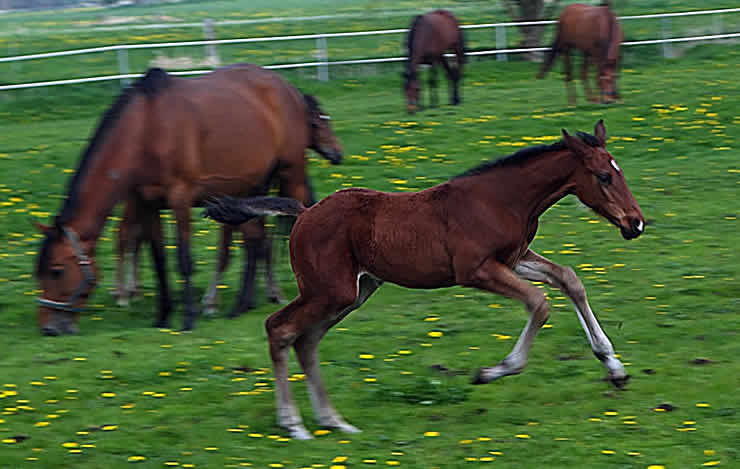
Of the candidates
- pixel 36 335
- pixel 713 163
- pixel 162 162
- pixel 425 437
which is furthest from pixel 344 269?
pixel 713 163

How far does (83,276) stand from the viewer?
8.45 m

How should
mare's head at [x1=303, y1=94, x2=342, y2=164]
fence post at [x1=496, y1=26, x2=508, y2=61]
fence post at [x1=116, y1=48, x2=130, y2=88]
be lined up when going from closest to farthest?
mare's head at [x1=303, y1=94, x2=342, y2=164] < fence post at [x1=116, y1=48, x2=130, y2=88] < fence post at [x1=496, y1=26, x2=508, y2=61]

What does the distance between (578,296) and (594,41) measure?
13.2 meters

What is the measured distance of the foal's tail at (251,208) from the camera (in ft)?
21.3

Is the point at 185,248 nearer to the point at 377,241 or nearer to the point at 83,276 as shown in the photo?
the point at 83,276

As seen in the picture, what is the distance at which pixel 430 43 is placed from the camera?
19.2 m

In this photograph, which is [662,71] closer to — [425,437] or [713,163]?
[713,163]

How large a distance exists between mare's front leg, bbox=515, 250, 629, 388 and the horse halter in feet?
12.1

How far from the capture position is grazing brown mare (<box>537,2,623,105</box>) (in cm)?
1845

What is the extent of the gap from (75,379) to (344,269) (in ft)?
7.75

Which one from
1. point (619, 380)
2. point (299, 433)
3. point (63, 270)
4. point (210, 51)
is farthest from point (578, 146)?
point (210, 51)

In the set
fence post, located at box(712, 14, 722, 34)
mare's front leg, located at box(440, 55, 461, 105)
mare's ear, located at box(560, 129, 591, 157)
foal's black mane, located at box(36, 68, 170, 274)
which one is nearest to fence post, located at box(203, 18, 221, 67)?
mare's front leg, located at box(440, 55, 461, 105)

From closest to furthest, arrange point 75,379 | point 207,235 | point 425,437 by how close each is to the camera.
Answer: point 425,437 < point 75,379 < point 207,235

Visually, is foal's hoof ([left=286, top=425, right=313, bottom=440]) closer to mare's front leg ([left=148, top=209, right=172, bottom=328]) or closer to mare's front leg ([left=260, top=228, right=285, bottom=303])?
mare's front leg ([left=148, top=209, right=172, bottom=328])
